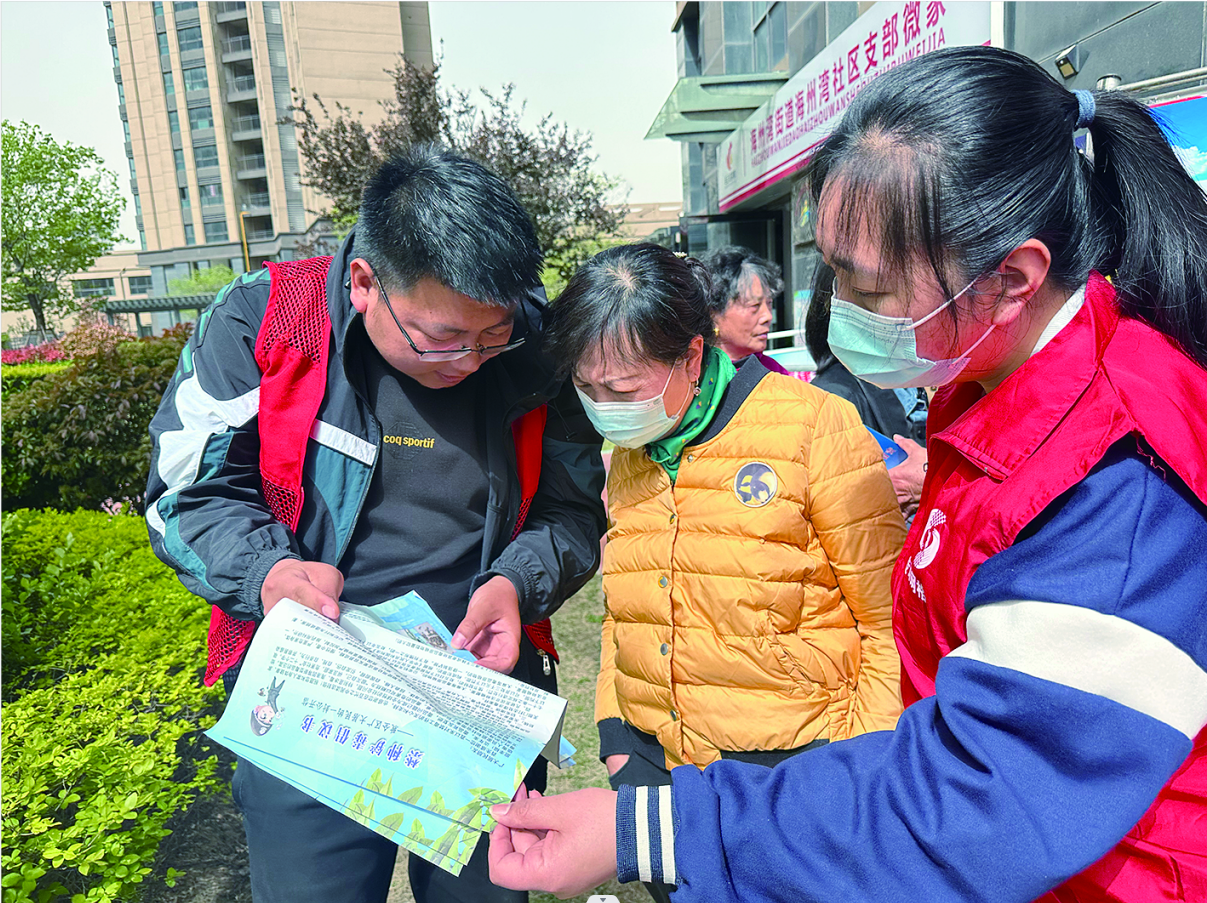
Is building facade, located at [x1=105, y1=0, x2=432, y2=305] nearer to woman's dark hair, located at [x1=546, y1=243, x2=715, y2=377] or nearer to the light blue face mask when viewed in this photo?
woman's dark hair, located at [x1=546, y1=243, x2=715, y2=377]

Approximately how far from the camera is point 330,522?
1620 mm

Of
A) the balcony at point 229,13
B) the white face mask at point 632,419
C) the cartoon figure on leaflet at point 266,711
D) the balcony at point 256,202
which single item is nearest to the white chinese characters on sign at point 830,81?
the white face mask at point 632,419

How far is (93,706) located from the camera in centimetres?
258

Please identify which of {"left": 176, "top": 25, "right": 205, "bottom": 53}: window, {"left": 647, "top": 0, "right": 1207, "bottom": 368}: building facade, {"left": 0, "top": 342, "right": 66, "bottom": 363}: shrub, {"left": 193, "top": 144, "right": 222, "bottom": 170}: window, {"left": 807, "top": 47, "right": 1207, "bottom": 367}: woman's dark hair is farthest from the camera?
{"left": 193, "top": 144, "right": 222, "bottom": 170}: window

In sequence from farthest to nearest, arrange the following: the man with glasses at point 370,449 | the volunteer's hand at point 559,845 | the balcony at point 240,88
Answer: the balcony at point 240,88
the man with glasses at point 370,449
the volunteer's hand at point 559,845

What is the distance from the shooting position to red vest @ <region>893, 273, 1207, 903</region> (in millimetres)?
739

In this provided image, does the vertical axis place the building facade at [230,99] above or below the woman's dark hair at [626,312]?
above

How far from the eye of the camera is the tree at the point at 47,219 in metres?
28.8

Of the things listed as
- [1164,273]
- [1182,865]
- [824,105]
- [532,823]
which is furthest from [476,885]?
[824,105]

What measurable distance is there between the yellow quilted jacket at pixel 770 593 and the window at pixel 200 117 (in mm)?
49985

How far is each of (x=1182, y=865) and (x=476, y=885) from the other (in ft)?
4.71

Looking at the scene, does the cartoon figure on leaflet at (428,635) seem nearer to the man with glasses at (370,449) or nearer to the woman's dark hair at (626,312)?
the man with glasses at (370,449)

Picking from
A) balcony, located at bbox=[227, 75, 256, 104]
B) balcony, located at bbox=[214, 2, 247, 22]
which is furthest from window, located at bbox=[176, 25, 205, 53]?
balcony, located at bbox=[227, 75, 256, 104]

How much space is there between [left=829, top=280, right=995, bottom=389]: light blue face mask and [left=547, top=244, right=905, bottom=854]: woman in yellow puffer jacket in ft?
1.57
